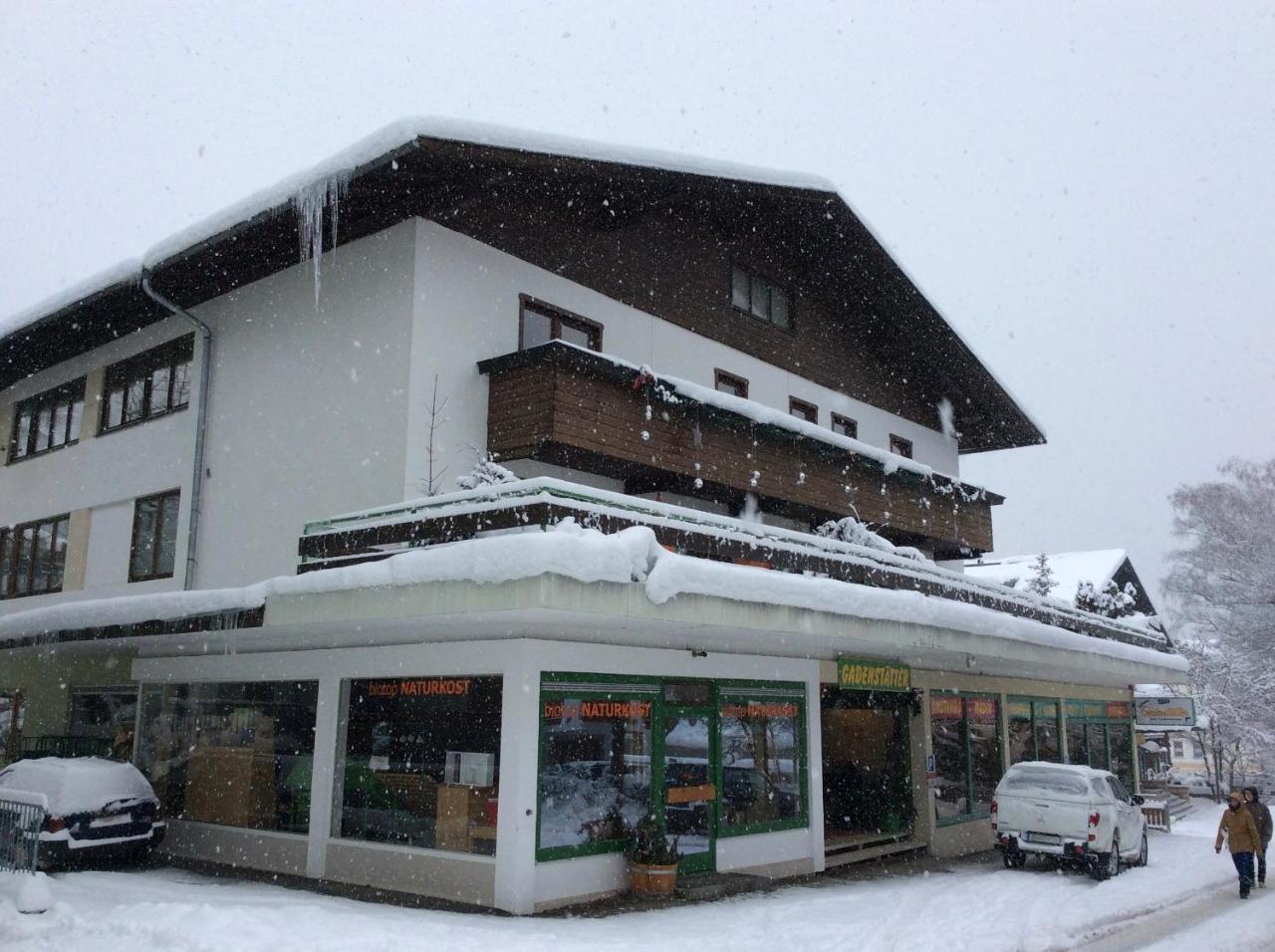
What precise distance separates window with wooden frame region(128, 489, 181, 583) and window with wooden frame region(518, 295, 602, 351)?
6955mm

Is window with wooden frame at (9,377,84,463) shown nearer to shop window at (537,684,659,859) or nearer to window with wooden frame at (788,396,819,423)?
shop window at (537,684,659,859)

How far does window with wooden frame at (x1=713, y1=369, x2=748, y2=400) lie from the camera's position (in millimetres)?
19203

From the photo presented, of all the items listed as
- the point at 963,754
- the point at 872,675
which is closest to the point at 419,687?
the point at 872,675

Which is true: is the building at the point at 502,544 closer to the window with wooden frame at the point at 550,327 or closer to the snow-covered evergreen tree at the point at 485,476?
the window with wooden frame at the point at 550,327

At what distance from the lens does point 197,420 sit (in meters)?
18.0

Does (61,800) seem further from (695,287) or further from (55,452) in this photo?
(695,287)

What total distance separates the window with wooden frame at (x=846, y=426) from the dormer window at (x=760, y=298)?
2303 millimetres

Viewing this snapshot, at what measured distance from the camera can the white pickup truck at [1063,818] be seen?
16.1 meters

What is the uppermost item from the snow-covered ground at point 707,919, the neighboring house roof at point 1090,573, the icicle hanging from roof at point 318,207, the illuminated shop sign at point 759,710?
the icicle hanging from roof at point 318,207

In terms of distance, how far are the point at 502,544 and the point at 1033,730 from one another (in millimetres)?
17103

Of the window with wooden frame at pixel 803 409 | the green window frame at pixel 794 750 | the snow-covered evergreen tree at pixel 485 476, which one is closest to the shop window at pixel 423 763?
the snow-covered evergreen tree at pixel 485 476

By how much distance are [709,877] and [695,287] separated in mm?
9731

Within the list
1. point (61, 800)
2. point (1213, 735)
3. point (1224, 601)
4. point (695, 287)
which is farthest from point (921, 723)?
point (1213, 735)

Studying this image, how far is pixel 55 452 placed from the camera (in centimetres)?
2175
